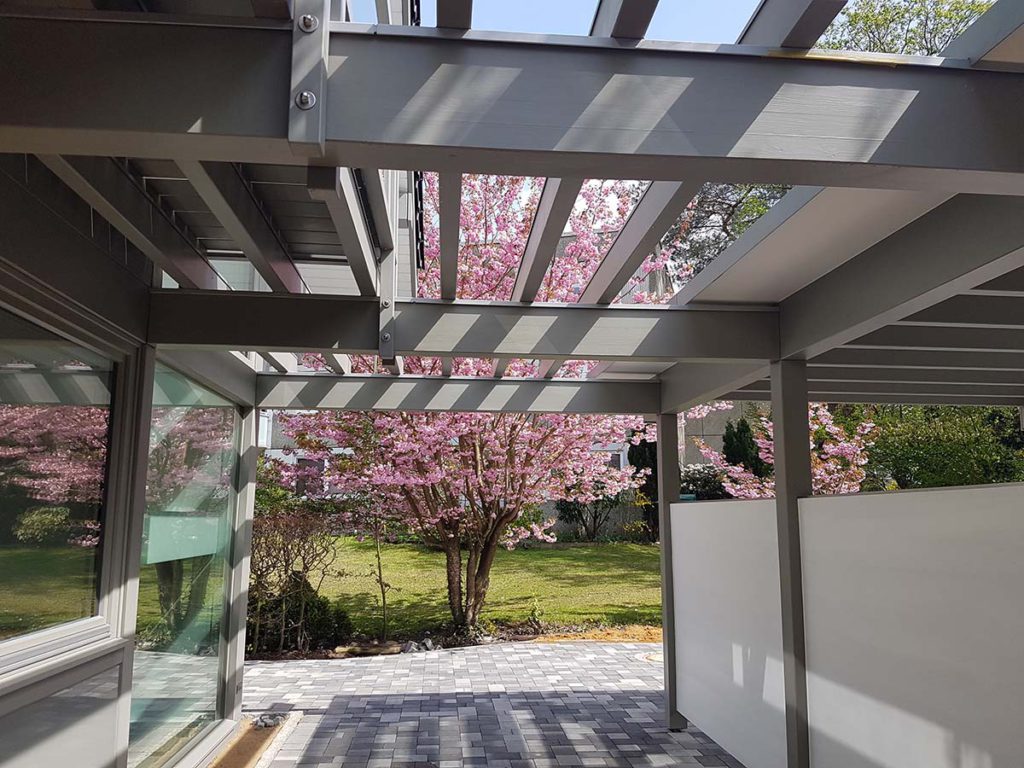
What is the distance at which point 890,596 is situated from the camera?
312 centimetres

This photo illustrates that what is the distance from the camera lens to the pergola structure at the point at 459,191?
174 centimetres

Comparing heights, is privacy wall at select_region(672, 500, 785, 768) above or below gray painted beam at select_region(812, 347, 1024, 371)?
below

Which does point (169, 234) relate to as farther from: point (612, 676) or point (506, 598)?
point (506, 598)

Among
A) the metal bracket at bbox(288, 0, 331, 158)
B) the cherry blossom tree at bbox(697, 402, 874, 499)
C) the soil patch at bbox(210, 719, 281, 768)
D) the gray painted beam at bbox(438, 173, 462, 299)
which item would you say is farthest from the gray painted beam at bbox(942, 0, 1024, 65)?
the cherry blossom tree at bbox(697, 402, 874, 499)

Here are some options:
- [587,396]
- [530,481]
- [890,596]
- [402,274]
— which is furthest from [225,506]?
[890,596]

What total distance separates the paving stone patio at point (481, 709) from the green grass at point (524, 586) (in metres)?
1.73

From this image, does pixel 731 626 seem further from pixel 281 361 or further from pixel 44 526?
pixel 44 526

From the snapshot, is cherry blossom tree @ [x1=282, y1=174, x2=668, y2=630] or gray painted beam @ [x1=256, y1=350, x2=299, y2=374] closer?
gray painted beam @ [x1=256, y1=350, x2=299, y2=374]

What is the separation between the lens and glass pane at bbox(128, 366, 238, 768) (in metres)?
4.21

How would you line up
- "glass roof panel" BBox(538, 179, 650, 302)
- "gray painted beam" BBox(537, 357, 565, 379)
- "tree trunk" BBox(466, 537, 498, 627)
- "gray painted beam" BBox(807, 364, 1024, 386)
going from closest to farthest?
"gray painted beam" BBox(807, 364, 1024, 386) < "gray painted beam" BBox(537, 357, 565, 379) < "glass roof panel" BBox(538, 179, 650, 302) < "tree trunk" BBox(466, 537, 498, 627)

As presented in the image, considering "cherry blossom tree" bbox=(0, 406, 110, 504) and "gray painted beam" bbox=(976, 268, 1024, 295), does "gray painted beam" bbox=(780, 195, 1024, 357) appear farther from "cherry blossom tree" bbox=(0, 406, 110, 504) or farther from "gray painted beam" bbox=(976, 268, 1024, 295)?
"cherry blossom tree" bbox=(0, 406, 110, 504)

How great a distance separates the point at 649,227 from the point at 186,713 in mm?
4327

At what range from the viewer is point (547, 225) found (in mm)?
2867

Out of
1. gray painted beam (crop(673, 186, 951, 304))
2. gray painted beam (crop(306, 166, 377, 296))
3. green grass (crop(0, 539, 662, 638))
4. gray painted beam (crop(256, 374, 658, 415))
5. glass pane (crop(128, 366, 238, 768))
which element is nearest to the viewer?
gray painted beam (crop(306, 166, 377, 296))
